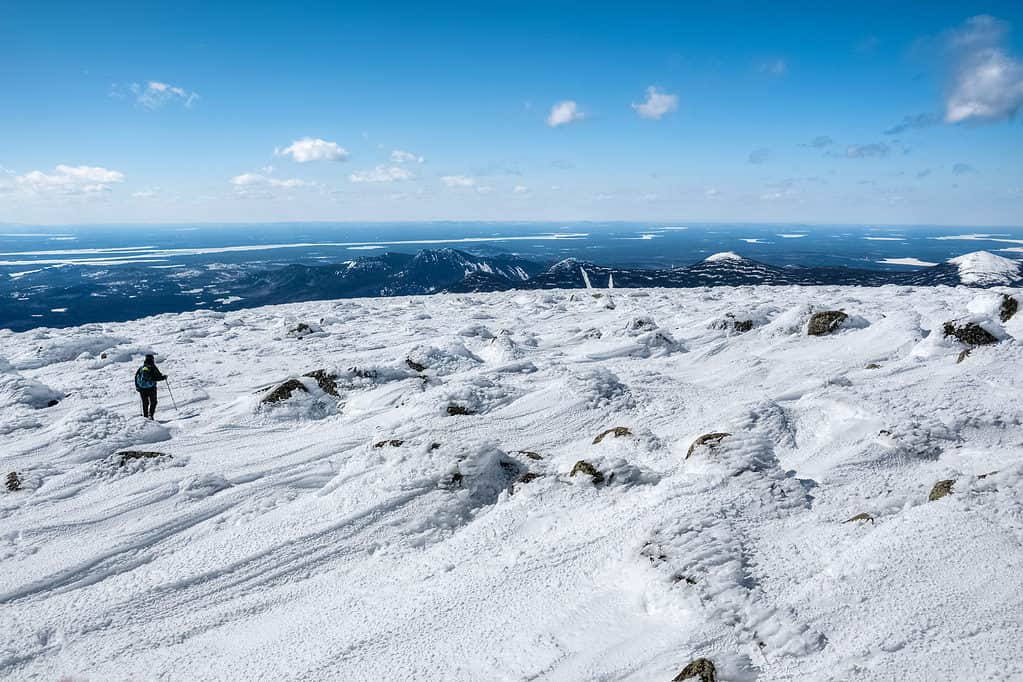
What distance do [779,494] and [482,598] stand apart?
4.20m

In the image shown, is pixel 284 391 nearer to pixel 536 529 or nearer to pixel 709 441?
pixel 536 529

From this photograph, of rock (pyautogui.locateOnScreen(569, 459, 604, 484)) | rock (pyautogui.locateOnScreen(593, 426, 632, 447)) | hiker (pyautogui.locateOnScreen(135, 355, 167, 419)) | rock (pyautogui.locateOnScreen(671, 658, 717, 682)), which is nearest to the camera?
rock (pyautogui.locateOnScreen(671, 658, 717, 682))

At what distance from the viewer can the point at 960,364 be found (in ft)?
35.1

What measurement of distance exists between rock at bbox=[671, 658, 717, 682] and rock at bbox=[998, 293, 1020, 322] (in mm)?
17644

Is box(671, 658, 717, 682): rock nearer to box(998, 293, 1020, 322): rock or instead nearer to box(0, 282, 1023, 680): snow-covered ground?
box(0, 282, 1023, 680): snow-covered ground

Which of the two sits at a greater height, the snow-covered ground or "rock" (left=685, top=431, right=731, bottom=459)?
"rock" (left=685, top=431, right=731, bottom=459)

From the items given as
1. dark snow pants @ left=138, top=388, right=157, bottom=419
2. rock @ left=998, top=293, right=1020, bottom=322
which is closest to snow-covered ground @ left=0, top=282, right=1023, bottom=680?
dark snow pants @ left=138, top=388, right=157, bottom=419

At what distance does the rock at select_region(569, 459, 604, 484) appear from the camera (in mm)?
7867

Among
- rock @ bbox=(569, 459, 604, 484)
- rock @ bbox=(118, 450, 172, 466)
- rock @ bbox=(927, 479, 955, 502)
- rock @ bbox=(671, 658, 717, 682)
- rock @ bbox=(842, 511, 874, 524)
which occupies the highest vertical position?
rock @ bbox=(927, 479, 955, 502)

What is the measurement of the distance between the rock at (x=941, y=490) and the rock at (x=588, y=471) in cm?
416

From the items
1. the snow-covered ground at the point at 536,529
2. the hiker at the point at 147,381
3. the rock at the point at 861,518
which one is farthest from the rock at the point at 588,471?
the hiker at the point at 147,381

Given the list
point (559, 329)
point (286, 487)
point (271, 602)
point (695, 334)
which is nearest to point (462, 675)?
point (271, 602)

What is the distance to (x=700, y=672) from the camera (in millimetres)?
4273

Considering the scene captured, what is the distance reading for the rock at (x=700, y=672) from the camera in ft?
13.9
